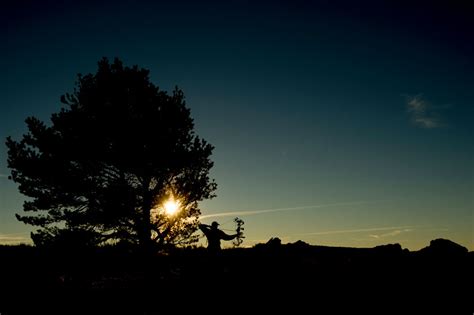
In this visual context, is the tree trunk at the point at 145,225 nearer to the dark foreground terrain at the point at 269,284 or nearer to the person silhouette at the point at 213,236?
the dark foreground terrain at the point at 269,284

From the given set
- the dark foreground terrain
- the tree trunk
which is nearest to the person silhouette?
the dark foreground terrain

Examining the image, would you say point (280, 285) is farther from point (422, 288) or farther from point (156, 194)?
point (156, 194)

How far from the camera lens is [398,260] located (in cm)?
1139

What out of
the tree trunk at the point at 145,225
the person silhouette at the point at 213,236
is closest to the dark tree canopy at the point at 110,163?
the tree trunk at the point at 145,225

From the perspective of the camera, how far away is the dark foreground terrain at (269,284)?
7.91m

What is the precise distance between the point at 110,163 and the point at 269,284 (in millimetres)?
12095

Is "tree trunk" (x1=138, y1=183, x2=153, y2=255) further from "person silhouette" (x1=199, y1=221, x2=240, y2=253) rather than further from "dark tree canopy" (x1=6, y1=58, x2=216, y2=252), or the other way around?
"person silhouette" (x1=199, y1=221, x2=240, y2=253)

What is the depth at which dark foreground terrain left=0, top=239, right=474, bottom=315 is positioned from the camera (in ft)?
26.0

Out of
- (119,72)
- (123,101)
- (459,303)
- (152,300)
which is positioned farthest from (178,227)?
(459,303)

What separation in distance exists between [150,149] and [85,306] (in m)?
11.1

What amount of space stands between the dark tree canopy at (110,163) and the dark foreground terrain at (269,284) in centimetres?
349

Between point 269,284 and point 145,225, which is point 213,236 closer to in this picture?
point 269,284

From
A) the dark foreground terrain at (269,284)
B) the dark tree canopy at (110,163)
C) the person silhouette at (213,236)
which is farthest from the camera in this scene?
the dark tree canopy at (110,163)

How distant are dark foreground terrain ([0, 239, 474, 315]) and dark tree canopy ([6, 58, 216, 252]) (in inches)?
138
